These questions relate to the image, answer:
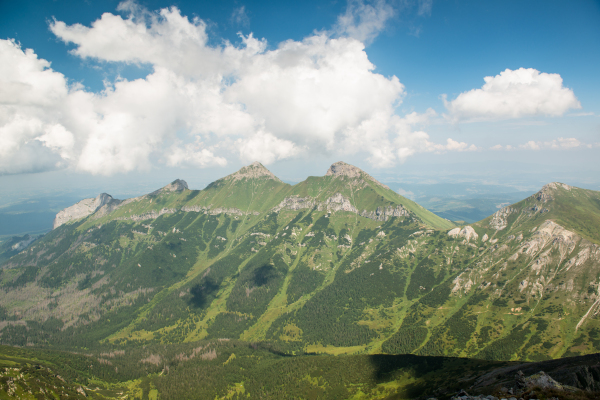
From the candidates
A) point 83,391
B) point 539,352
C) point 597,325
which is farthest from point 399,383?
point 83,391

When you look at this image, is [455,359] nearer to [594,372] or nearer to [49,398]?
[594,372]

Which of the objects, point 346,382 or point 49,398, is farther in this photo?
point 346,382

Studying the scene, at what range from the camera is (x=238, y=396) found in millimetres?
199750

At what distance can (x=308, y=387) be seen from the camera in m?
189

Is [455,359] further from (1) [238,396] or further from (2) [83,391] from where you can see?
(2) [83,391]

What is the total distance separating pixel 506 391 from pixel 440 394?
2624 inches

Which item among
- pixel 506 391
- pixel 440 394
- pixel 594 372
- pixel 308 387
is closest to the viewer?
pixel 506 391

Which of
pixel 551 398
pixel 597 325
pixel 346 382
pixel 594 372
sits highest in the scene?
pixel 551 398

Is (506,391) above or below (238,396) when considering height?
above

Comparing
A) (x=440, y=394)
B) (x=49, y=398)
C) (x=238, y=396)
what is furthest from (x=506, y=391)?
(x=49, y=398)

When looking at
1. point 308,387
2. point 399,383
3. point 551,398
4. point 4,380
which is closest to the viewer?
point 551,398

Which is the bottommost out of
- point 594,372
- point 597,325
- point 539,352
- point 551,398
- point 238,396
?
point 238,396

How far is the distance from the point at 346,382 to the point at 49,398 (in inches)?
6937

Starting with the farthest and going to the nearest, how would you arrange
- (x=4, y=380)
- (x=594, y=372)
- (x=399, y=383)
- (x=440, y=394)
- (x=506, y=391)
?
(x=399, y=383)
(x=4, y=380)
(x=440, y=394)
(x=594, y=372)
(x=506, y=391)
